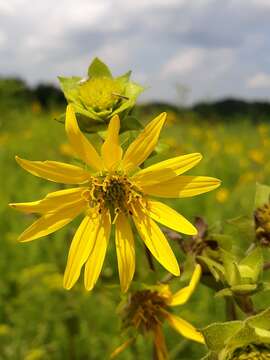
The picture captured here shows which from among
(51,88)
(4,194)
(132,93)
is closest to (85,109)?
(132,93)

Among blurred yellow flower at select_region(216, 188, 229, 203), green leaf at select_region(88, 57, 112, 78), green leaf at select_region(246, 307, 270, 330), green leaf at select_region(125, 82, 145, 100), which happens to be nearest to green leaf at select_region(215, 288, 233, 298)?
green leaf at select_region(246, 307, 270, 330)

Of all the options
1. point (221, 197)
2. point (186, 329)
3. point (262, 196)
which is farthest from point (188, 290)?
point (221, 197)

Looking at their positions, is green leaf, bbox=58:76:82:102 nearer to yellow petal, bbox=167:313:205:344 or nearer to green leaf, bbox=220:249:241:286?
green leaf, bbox=220:249:241:286

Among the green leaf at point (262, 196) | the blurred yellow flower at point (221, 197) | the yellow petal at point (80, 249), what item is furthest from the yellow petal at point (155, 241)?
the blurred yellow flower at point (221, 197)

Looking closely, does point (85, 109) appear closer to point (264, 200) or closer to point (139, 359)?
point (264, 200)

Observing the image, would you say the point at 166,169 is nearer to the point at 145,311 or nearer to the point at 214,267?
the point at 214,267

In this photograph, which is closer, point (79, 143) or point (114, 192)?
point (79, 143)

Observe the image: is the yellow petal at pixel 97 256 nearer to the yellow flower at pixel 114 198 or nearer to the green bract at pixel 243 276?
the yellow flower at pixel 114 198
